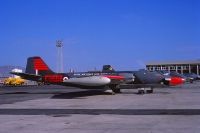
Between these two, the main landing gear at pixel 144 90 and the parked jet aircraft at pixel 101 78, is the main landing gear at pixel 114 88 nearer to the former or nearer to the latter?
the parked jet aircraft at pixel 101 78

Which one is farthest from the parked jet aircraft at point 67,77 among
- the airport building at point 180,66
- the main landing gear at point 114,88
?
the airport building at point 180,66

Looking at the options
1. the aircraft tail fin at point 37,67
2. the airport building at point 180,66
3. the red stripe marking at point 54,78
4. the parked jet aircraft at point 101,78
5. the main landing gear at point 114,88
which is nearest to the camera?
the parked jet aircraft at point 101,78

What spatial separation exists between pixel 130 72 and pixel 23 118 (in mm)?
22454

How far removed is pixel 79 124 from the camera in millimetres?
15117

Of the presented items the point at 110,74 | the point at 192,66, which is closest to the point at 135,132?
the point at 110,74

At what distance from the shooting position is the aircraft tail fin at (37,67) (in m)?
40.7

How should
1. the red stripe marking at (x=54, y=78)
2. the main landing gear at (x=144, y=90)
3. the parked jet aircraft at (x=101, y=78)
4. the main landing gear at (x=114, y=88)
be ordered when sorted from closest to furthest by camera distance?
the parked jet aircraft at (x=101, y=78) → the main landing gear at (x=144, y=90) → the main landing gear at (x=114, y=88) → the red stripe marking at (x=54, y=78)

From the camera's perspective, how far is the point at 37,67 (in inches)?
1609

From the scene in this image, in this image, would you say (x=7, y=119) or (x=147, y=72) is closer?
(x=7, y=119)

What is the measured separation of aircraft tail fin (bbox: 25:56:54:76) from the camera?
133ft

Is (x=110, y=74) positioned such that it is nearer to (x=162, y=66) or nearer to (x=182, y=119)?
(x=182, y=119)

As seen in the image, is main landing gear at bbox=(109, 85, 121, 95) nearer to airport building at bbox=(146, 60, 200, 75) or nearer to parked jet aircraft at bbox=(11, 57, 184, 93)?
parked jet aircraft at bbox=(11, 57, 184, 93)

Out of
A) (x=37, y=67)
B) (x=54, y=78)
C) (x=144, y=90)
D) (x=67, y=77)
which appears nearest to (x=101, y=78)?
(x=67, y=77)

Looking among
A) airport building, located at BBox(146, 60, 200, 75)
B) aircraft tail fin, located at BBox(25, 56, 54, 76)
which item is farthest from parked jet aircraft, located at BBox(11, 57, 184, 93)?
airport building, located at BBox(146, 60, 200, 75)
